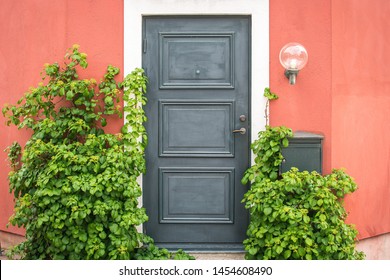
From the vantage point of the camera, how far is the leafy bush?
4.01 metres

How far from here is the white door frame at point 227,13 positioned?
4.52 m

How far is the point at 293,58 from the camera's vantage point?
430cm

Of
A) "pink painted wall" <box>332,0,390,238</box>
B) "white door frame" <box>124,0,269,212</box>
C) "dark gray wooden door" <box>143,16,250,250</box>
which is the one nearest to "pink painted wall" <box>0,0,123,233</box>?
"white door frame" <box>124,0,269,212</box>

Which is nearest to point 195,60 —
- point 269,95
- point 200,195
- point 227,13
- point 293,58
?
point 227,13

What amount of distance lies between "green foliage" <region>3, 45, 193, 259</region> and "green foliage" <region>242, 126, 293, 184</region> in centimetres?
103

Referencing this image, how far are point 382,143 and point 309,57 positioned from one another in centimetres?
113

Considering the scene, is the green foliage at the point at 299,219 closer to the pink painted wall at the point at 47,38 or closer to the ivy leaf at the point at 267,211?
the ivy leaf at the point at 267,211

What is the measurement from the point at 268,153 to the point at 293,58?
34.7 inches

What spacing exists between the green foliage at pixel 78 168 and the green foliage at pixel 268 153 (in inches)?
40.6

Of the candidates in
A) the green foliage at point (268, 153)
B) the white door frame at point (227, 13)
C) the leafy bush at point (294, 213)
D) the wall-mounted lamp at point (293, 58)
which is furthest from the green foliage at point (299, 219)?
the wall-mounted lamp at point (293, 58)

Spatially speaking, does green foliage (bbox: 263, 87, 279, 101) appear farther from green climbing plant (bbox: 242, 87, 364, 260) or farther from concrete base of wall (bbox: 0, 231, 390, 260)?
concrete base of wall (bbox: 0, 231, 390, 260)
